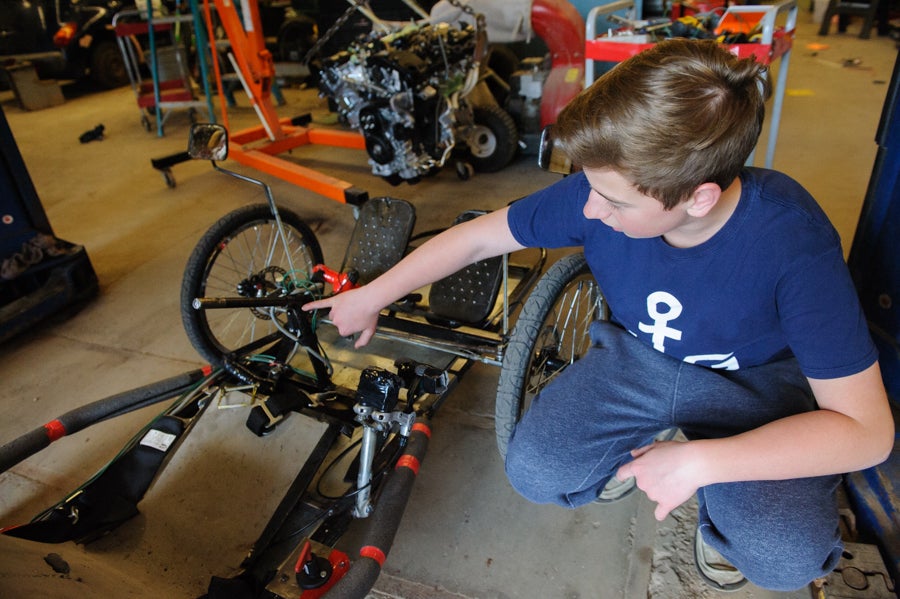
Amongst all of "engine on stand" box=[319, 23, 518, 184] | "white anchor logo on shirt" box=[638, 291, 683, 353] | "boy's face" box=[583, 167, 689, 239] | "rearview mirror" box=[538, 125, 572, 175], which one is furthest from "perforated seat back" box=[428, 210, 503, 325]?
"engine on stand" box=[319, 23, 518, 184]

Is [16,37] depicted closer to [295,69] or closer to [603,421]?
[295,69]

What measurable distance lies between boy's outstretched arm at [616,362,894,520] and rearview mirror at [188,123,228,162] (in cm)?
170

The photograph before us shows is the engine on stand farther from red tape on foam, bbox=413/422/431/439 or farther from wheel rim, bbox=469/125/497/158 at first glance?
red tape on foam, bbox=413/422/431/439

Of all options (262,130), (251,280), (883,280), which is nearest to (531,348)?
(251,280)

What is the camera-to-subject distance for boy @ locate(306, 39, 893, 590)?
3.15ft

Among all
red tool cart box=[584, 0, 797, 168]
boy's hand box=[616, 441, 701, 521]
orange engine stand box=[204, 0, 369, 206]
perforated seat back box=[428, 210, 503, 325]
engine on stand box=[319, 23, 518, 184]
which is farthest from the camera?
orange engine stand box=[204, 0, 369, 206]

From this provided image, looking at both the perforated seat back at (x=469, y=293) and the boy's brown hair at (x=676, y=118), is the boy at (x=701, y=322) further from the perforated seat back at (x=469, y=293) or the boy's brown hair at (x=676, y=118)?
the perforated seat back at (x=469, y=293)

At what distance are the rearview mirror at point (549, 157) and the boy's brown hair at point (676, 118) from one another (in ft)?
1.49

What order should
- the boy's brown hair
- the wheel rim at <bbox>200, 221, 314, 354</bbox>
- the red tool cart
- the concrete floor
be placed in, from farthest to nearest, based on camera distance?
the red tool cart
the wheel rim at <bbox>200, 221, 314, 354</bbox>
the concrete floor
the boy's brown hair

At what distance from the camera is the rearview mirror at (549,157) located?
4.85ft

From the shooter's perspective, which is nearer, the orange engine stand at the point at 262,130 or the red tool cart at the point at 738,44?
the red tool cart at the point at 738,44

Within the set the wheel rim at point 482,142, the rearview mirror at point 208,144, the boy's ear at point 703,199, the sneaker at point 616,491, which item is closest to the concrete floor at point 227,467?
the sneaker at point 616,491

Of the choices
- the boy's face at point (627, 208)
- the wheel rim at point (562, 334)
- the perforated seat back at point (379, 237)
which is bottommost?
the wheel rim at point (562, 334)

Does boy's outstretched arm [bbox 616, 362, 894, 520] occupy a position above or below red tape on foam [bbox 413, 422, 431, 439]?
above
